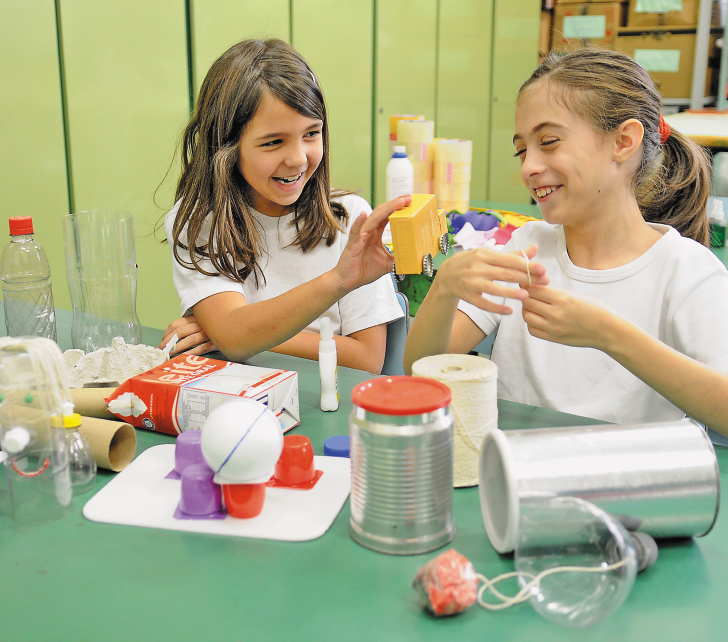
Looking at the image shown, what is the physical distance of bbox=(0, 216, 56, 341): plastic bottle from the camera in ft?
4.77

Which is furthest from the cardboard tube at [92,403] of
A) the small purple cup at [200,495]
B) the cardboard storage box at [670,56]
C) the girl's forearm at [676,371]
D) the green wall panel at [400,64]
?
the cardboard storage box at [670,56]

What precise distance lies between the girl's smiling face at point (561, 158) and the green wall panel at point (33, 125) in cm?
163

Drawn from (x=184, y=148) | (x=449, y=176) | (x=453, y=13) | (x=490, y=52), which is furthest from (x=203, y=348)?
(x=490, y=52)

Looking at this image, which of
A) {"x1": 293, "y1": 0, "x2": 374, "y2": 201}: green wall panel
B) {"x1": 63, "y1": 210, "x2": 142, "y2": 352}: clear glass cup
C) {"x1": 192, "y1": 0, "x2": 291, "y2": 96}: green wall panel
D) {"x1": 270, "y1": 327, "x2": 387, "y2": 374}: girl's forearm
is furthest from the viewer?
{"x1": 293, "y1": 0, "x2": 374, "y2": 201}: green wall panel

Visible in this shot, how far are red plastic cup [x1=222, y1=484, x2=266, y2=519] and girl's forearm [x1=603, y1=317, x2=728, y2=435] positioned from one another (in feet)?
1.74

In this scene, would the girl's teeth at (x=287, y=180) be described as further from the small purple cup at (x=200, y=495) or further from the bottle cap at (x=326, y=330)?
the small purple cup at (x=200, y=495)

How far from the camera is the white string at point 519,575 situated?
62 cm

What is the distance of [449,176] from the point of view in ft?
8.50

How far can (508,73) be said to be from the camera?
16.0 feet

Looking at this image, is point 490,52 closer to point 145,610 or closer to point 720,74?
point 720,74

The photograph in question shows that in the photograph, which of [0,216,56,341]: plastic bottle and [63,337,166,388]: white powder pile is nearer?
[63,337,166,388]: white powder pile

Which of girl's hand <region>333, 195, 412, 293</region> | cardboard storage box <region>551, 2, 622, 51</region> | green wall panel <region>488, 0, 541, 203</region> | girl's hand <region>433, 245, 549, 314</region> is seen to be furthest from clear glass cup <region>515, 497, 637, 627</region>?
cardboard storage box <region>551, 2, 622, 51</region>

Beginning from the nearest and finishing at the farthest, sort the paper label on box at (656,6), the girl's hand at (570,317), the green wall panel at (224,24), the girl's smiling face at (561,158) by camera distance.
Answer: the girl's hand at (570,317) < the girl's smiling face at (561,158) < the green wall panel at (224,24) < the paper label on box at (656,6)

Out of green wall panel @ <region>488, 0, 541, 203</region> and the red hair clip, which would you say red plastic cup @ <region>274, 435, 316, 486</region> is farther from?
green wall panel @ <region>488, 0, 541, 203</region>
